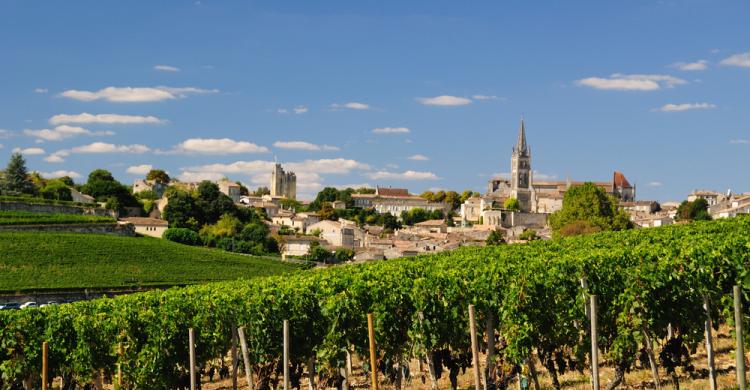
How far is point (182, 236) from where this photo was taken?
8631cm

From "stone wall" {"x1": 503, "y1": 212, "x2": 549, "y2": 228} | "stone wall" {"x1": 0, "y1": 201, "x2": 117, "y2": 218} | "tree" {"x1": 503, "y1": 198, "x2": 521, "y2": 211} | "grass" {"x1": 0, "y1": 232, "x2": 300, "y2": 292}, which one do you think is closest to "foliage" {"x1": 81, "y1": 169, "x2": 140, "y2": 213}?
"stone wall" {"x1": 0, "y1": 201, "x2": 117, "y2": 218}

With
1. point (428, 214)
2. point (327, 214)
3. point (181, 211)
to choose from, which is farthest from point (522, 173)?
point (181, 211)

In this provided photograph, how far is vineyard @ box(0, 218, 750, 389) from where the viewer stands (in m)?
12.9

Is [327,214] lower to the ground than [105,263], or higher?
higher

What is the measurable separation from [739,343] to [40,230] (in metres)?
70.3

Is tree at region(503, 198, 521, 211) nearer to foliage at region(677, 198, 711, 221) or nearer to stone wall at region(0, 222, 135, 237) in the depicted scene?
foliage at region(677, 198, 711, 221)

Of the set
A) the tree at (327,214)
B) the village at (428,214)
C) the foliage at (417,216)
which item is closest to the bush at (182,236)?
the village at (428,214)

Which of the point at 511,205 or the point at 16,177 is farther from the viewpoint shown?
the point at 511,205

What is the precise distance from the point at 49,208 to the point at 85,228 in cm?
791

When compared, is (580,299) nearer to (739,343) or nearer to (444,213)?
(739,343)

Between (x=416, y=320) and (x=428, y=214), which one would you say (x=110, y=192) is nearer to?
(x=428, y=214)

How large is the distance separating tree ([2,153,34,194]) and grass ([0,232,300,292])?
998 inches

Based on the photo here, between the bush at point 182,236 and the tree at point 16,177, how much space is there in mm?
19409

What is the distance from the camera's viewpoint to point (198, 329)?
15.0m
